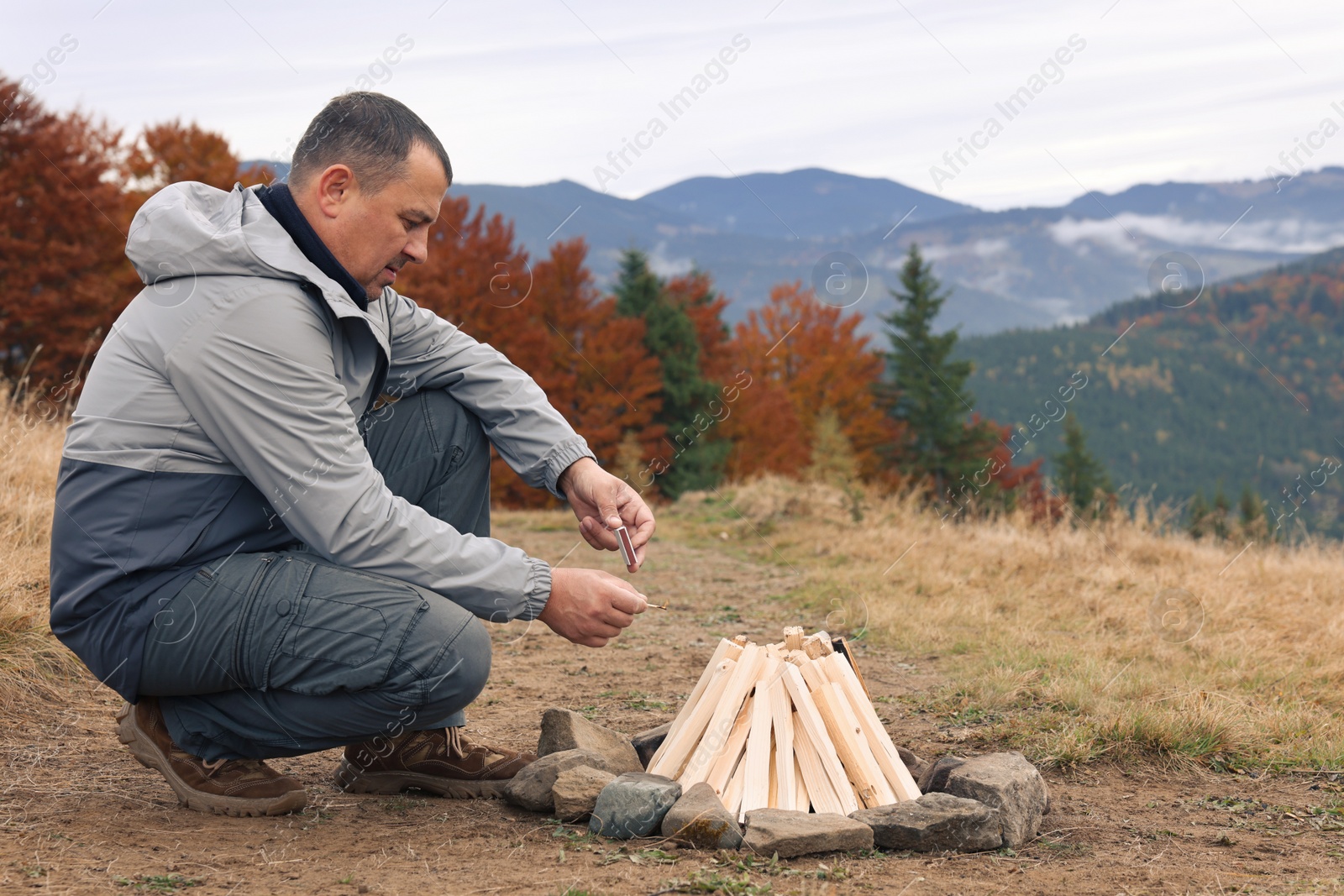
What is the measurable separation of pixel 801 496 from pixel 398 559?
28.9 feet

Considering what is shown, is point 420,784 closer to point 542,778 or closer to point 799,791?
point 542,778

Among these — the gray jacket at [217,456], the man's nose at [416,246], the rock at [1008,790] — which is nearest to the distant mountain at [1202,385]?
the rock at [1008,790]

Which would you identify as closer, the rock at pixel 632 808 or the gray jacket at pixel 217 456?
the gray jacket at pixel 217 456

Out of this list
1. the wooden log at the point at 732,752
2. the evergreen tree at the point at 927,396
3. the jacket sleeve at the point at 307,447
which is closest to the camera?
the jacket sleeve at the point at 307,447

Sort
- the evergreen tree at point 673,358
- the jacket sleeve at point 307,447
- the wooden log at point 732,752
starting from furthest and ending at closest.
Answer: the evergreen tree at point 673,358, the wooden log at point 732,752, the jacket sleeve at point 307,447

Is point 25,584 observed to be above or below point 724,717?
below

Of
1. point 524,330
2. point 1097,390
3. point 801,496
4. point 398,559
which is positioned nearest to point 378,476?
point 398,559

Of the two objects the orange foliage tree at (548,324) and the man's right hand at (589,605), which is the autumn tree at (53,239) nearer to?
the orange foliage tree at (548,324)

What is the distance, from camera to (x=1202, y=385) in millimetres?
128500

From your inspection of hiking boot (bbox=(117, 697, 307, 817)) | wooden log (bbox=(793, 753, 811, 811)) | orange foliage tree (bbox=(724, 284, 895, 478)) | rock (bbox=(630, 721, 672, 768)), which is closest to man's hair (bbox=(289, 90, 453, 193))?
hiking boot (bbox=(117, 697, 307, 817))

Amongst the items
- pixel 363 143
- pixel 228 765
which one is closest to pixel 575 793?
pixel 228 765

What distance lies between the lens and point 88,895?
6.75ft

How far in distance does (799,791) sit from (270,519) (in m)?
1.61

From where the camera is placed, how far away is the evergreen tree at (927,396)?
4016 centimetres
